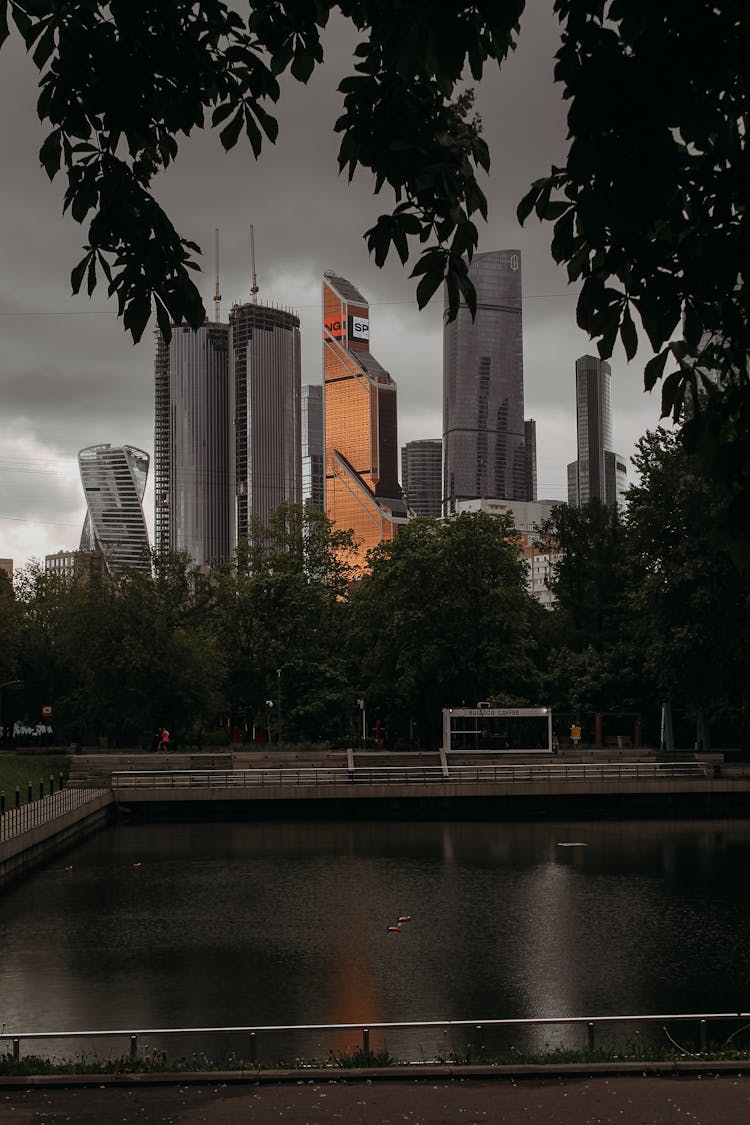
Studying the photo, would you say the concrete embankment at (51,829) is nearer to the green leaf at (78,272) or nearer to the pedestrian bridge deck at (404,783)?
the pedestrian bridge deck at (404,783)

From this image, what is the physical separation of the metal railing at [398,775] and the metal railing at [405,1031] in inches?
1694

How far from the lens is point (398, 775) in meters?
68.5

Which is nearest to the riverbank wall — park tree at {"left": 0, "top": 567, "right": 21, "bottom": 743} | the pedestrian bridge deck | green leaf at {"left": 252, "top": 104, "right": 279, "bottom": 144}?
the pedestrian bridge deck

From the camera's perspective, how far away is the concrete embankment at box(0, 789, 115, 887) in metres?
43.1

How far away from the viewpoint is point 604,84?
17.9 feet

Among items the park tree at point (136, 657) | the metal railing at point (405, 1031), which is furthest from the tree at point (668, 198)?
the park tree at point (136, 657)

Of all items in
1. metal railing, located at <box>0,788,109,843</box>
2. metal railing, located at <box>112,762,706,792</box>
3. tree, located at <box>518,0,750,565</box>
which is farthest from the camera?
metal railing, located at <box>112,762,706,792</box>

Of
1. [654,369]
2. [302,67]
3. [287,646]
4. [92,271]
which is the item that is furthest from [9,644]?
[654,369]

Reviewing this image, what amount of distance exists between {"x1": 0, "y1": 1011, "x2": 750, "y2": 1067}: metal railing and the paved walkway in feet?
2.74

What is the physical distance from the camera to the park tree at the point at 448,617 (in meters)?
82.2

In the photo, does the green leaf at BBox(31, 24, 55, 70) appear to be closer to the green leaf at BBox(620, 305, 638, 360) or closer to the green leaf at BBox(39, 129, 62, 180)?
the green leaf at BBox(39, 129, 62, 180)

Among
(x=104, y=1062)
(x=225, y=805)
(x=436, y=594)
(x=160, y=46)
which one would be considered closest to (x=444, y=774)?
(x=225, y=805)

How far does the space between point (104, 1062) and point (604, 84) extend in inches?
591

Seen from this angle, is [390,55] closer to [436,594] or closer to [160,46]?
[160,46]
